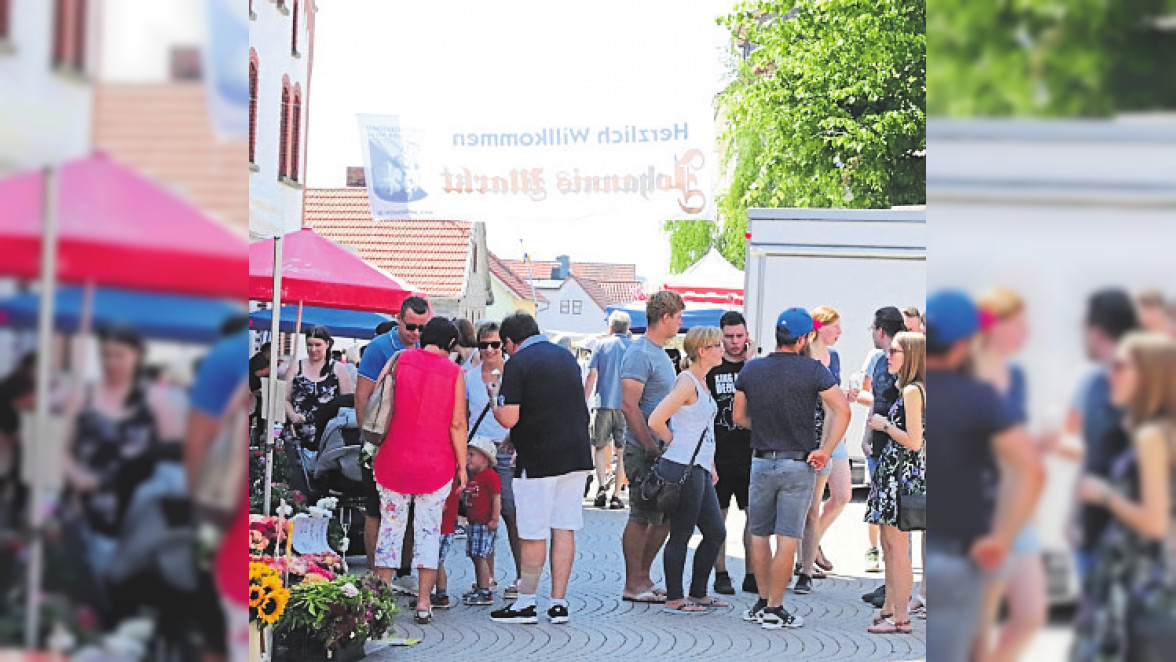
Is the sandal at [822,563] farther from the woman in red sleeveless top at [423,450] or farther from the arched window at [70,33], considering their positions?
the arched window at [70,33]

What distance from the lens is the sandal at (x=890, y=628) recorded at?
8508mm

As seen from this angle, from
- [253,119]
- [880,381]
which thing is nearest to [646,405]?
[880,381]

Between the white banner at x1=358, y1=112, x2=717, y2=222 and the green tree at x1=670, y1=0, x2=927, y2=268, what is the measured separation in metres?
17.3

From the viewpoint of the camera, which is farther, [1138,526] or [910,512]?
[910,512]

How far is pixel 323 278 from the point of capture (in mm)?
11305

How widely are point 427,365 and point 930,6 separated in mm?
6111

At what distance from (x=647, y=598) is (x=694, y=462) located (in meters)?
1.15

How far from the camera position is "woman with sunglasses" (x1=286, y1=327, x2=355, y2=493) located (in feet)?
34.3

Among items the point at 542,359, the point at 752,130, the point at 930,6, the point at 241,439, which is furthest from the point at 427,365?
the point at 752,130

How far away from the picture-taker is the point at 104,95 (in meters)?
2.75

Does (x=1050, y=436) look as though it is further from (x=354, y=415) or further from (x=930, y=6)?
(x=354, y=415)

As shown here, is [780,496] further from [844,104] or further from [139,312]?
[844,104]

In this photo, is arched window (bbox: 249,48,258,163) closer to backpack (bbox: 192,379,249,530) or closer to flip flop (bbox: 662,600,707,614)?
backpack (bbox: 192,379,249,530)

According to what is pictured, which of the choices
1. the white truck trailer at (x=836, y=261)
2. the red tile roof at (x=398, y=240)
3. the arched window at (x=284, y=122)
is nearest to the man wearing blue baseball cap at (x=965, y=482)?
the white truck trailer at (x=836, y=261)
